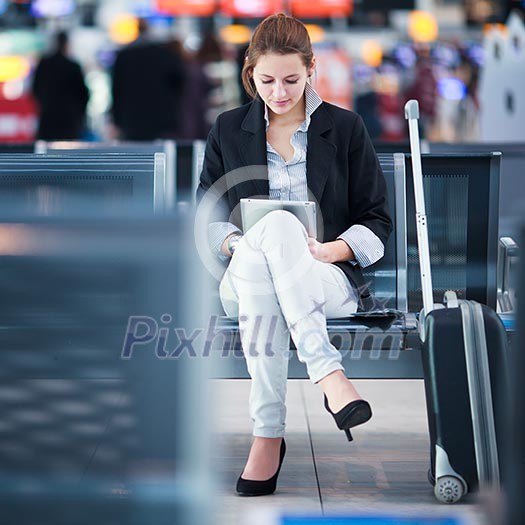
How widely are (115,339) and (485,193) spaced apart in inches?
112

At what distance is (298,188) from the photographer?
141 inches

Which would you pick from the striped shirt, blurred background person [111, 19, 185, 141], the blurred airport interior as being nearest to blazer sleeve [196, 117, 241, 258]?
the striped shirt

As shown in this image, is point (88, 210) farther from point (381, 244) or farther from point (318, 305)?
point (381, 244)

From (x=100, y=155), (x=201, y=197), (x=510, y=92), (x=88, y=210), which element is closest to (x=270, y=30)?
(x=201, y=197)

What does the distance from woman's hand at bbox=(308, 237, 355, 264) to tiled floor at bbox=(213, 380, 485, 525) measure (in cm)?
65

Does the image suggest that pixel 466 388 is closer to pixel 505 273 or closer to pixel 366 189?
pixel 366 189

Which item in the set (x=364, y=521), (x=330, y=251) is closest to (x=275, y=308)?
(x=330, y=251)

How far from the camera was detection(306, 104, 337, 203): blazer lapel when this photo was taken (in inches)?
139

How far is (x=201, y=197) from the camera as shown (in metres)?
3.58

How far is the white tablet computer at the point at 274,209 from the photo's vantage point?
3287 millimetres

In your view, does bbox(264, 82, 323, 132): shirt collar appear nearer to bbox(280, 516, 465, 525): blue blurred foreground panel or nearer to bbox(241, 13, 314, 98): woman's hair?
bbox(241, 13, 314, 98): woman's hair

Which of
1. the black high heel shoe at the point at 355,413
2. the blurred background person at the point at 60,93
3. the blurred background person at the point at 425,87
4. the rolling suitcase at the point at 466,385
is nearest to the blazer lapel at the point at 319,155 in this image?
the rolling suitcase at the point at 466,385

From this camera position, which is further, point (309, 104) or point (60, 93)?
point (60, 93)

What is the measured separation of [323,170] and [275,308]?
567 millimetres
